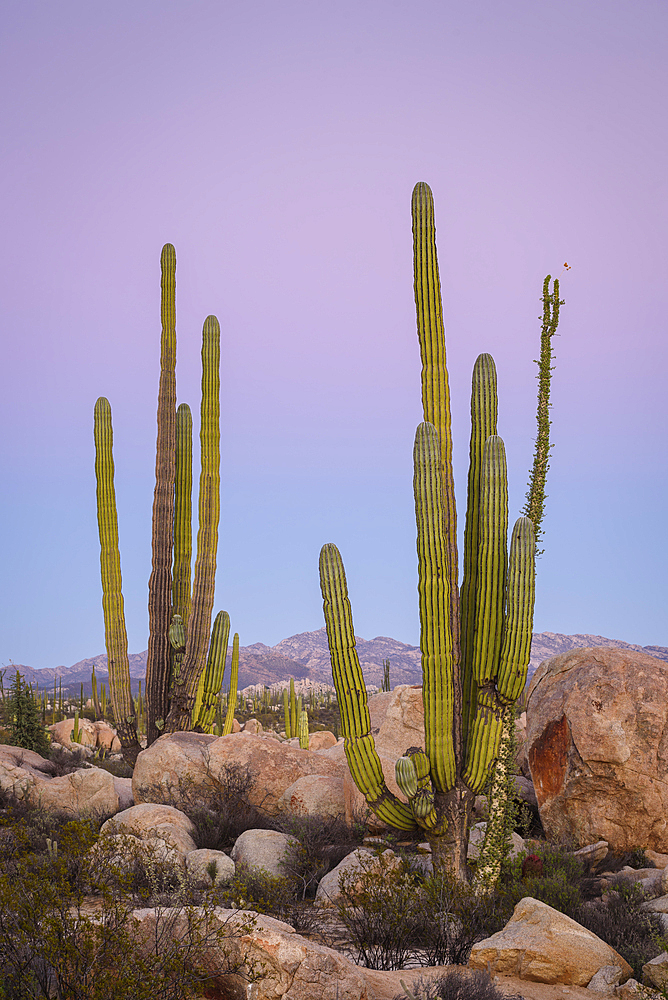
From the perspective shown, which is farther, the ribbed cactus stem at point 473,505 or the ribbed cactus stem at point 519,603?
the ribbed cactus stem at point 473,505

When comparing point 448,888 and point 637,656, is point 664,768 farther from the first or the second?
point 448,888

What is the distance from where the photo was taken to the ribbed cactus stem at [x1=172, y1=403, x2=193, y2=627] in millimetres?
13289

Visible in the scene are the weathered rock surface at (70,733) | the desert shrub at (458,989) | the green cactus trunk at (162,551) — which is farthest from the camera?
the weathered rock surface at (70,733)

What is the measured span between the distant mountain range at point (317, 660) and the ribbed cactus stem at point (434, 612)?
3039 inches

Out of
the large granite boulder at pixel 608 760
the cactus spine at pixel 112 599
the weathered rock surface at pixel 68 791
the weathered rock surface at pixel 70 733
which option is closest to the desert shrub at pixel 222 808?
the weathered rock surface at pixel 68 791

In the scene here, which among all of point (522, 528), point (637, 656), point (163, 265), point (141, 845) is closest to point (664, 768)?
point (637, 656)

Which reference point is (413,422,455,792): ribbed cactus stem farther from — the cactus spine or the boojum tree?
the cactus spine

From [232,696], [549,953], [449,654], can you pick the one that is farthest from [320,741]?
[549,953]

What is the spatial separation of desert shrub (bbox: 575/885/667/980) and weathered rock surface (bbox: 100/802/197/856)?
3.98m

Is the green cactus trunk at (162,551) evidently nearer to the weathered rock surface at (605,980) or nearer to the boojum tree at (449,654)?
the boojum tree at (449,654)

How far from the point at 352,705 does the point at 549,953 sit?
2.86 metres

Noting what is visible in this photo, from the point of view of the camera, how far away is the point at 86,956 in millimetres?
4414

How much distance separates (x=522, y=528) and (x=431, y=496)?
96 cm

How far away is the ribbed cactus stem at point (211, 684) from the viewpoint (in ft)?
41.9
